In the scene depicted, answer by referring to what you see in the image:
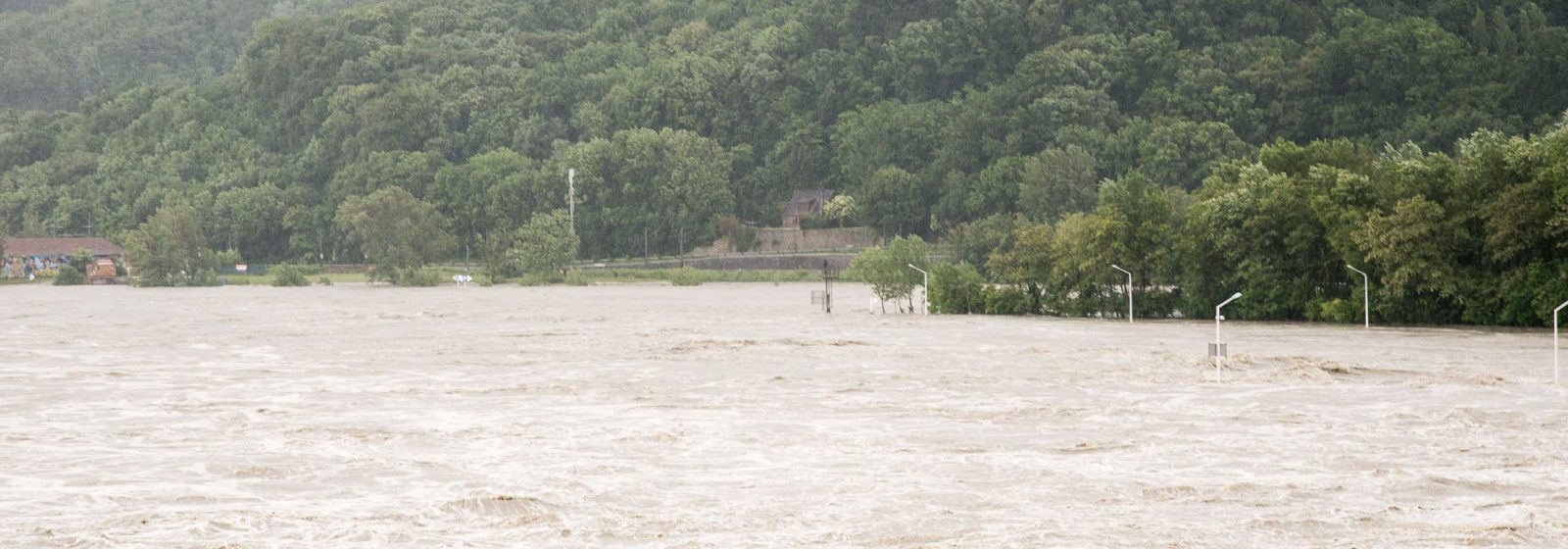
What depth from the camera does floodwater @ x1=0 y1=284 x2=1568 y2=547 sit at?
86.4 feet

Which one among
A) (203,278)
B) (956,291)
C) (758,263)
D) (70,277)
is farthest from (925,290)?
(70,277)

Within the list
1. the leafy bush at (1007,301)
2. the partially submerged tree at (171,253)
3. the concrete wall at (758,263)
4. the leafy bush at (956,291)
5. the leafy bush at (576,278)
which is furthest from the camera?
the concrete wall at (758,263)

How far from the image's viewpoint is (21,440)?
124 feet

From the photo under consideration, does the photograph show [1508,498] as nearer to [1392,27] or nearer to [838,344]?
[838,344]

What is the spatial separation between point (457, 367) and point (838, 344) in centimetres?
1830

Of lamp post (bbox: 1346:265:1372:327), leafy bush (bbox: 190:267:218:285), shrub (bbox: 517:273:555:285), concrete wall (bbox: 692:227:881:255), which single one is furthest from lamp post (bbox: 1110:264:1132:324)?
leafy bush (bbox: 190:267:218:285)

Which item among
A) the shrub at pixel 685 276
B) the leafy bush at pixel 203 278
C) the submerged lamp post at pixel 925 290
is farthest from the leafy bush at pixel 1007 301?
the leafy bush at pixel 203 278

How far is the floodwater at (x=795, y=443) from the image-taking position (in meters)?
26.3

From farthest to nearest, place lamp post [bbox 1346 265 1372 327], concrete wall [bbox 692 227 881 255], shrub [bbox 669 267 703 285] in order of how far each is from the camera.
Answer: concrete wall [bbox 692 227 881 255] < shrub [bbox 669 267 703 285] < lamp post [bbox 1346 265 1372 327]

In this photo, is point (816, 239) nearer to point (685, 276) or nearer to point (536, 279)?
point (685, 276)

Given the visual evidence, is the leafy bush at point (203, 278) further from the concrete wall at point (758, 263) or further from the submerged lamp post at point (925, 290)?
the submerged lamp post at point (925, 290)

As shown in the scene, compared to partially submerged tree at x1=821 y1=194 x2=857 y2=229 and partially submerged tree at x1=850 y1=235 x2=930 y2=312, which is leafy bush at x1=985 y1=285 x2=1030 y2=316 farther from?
partially submerged tree at x1=821 y1=194 x2=857 y2=229

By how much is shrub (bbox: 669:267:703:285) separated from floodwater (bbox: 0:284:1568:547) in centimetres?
9799

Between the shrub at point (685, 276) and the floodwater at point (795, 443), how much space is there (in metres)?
98.0
